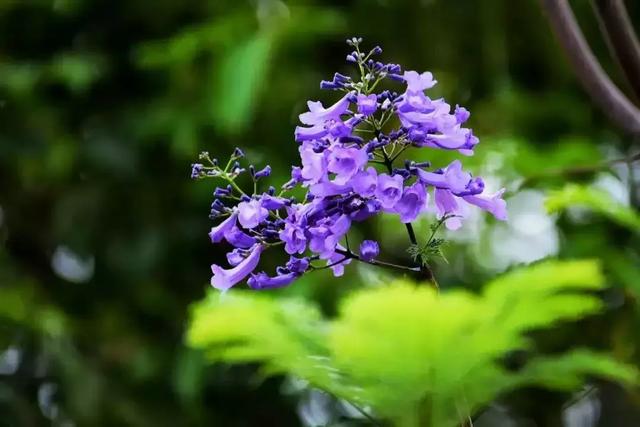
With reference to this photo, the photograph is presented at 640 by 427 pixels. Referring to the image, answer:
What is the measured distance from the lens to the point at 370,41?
1.73 metres

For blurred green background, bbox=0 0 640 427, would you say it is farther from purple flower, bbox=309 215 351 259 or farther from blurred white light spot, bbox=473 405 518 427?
purple flower, bbox=309 215 351 259

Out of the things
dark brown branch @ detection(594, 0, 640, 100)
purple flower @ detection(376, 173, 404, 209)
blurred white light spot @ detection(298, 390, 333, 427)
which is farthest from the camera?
blurred white light spot @ detection(298, 390, 333, 427)

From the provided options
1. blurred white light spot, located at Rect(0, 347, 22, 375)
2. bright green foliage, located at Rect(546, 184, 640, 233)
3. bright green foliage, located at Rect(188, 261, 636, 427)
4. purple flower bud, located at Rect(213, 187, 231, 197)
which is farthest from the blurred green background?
purple flower bud, located at Rect(213, 187, 231, 197)

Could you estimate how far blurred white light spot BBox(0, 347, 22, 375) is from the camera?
64.3 inches

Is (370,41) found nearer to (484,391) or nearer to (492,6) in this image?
(492,6)

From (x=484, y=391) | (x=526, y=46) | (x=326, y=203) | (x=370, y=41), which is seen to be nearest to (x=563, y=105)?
(x=526, y=46)

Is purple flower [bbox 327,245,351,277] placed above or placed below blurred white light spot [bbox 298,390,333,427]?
above

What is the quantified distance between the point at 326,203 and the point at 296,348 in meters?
0.18

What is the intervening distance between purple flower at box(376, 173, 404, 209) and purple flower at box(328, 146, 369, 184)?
14 millimetres

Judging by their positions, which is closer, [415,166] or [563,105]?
[415,166]

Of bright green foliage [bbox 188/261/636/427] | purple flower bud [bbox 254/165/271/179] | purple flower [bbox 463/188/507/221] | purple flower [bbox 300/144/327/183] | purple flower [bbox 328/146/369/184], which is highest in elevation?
purple flower [bbox 328/146/369/184]

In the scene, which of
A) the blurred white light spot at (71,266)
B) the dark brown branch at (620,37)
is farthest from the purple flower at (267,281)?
the blurred white light spot at (71,266)

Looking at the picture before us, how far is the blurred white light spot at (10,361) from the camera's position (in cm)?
163

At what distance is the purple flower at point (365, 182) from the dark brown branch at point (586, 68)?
1.26 ft
